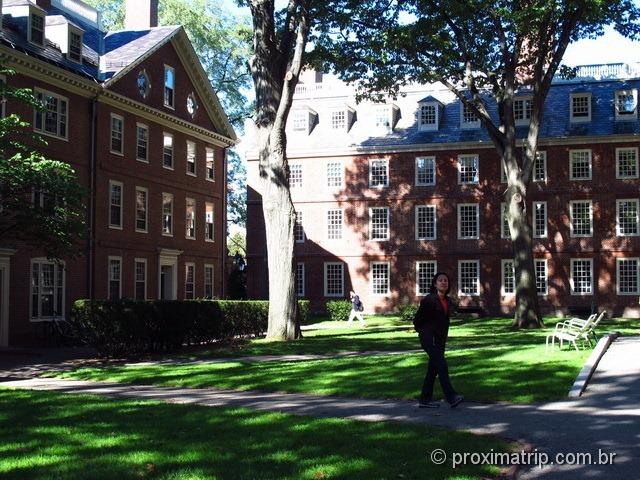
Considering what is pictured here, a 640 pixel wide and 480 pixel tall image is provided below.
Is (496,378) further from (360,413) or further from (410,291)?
(410,291)

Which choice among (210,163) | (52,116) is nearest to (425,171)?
(210,163)

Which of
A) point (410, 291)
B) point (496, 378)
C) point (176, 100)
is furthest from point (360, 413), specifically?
point (410, 291)

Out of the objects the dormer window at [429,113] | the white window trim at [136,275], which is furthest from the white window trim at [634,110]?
the white window trim at [136,275]

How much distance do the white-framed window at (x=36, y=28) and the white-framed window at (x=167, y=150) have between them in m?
7.45

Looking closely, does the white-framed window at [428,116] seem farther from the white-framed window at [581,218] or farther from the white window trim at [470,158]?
the white-framed window at [581,218]

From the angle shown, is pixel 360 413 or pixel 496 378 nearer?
pixel 360 413

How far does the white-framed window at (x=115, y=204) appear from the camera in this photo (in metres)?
29.3

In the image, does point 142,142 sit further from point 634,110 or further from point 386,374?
point 634,110

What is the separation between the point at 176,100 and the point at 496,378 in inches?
970

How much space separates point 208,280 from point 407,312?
9966 mm

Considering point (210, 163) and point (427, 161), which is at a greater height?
point (427, 161)

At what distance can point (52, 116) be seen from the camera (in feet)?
86.6

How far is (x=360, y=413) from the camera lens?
9.86 m

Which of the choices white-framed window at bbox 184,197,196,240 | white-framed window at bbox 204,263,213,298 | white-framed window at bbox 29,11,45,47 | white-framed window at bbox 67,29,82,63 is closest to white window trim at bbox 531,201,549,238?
white-framed window at bbox 204,263,213,298
